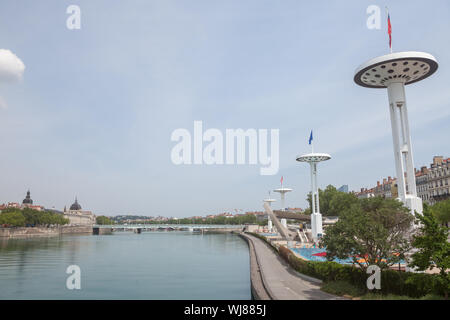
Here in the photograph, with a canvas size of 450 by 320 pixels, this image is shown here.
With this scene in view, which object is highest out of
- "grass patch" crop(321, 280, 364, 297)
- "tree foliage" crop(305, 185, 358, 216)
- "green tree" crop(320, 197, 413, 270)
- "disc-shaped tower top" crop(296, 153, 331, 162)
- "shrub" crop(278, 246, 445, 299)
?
"disc-shaped tower top" crop(296, 153, 331, 162)

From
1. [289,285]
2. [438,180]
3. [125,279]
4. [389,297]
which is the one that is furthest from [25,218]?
[389,297]

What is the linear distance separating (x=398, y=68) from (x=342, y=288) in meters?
22.2

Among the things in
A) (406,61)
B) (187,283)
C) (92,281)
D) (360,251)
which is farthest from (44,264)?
(406,61)

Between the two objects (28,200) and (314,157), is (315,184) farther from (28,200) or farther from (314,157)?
(28,200)

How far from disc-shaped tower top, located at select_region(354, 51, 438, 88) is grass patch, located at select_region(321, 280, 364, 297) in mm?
21215

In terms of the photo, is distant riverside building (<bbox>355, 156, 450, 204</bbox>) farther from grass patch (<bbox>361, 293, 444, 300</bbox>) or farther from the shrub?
grass patch (<bbox>361, 293, 444, 300</bbox>)

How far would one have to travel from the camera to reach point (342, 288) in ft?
69.4

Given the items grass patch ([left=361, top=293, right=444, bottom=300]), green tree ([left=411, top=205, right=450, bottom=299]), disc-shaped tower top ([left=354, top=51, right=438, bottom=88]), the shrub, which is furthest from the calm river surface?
disc-shaped tower top ([left=354, top=51, right=438, bottom=88])

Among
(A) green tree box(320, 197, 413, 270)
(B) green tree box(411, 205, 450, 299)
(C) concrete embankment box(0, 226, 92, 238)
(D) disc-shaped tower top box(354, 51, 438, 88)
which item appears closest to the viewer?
(B) green tree box(411, 205, 450, 299)

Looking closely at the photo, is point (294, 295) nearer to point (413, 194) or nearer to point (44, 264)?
point (413, 194)

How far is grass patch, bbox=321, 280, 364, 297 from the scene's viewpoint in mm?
20473

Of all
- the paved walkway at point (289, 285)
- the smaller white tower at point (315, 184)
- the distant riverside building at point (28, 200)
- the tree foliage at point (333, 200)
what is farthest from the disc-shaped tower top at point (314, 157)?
the distant riverside building at point (28, 200)
